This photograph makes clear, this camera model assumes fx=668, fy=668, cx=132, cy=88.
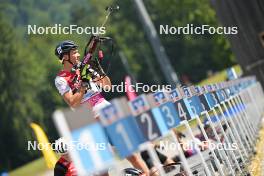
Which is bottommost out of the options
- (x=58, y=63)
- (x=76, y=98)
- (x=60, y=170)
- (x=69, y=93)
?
(x=60, y=170)

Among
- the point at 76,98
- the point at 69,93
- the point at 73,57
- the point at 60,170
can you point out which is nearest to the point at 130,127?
the point at 76,98

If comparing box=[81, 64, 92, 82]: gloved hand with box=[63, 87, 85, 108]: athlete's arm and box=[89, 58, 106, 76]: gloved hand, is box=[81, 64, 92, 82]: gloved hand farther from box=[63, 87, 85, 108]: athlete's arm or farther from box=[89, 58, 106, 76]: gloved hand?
box=[89, 58, 106, 76]: gloved hand

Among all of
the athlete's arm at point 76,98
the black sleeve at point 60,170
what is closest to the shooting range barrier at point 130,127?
the athlete's arm at point 76,98

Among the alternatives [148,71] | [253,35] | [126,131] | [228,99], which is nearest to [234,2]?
[253,35]

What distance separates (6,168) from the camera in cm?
6788

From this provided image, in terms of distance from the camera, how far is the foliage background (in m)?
69.4

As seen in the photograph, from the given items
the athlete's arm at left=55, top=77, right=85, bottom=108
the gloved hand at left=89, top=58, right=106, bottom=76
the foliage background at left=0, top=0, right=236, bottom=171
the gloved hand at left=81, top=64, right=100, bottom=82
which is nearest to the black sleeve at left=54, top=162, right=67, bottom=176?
the athlete's arm at left=55, top=77, right=85, bottom=108

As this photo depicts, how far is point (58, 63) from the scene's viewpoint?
3196 inches

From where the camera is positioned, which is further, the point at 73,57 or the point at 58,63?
the point at 58,63

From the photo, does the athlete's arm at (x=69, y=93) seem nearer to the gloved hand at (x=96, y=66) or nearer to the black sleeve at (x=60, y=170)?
the gloved hand at (x=96, y=66)

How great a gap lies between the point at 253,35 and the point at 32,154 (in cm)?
4565

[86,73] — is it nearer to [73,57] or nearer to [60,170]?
[73,57]

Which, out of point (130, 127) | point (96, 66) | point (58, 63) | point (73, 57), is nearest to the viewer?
point (130, 127)

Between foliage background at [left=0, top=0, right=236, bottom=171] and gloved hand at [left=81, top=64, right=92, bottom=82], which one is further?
foliage background at [left=0, top=0, right=236, bottom=171]
